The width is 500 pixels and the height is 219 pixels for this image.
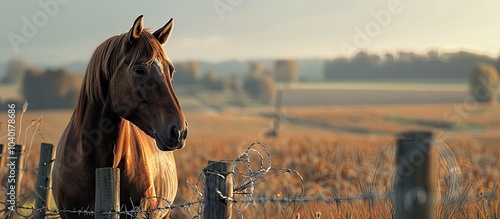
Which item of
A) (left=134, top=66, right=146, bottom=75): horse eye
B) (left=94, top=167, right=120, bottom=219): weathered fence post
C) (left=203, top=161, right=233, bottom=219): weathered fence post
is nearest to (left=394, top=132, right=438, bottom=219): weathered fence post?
(left=203, top=161, right=233, bottom=219): weathered fence post

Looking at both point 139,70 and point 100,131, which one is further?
point 100,131

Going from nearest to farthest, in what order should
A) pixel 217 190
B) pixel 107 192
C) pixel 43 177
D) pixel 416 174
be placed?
pixel 416 174, pixel 217 190, pixel 107 192, pixel 43 177

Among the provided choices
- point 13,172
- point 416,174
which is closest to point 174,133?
point 416,174

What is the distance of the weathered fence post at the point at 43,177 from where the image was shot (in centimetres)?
620

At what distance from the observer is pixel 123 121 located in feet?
16.0

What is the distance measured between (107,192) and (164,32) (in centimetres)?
Answer: 142

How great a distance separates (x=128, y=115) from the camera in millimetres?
4648

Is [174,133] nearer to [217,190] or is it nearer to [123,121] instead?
[123,121]

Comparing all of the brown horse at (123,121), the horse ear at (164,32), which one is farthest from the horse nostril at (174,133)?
the horse ear at (164,32)

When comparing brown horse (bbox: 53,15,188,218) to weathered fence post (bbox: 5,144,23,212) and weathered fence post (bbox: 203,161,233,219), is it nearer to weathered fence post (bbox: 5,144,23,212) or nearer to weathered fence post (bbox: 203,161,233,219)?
weathered fence post (bbox: 203,161,233,219)

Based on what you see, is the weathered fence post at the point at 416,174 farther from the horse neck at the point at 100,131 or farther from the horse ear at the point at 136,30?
the horse neck at the point at 100,131

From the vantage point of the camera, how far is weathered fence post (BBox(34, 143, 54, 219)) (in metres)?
6.20

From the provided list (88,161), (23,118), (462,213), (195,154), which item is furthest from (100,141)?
(195,154)

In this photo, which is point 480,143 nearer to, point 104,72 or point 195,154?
point 195,154
